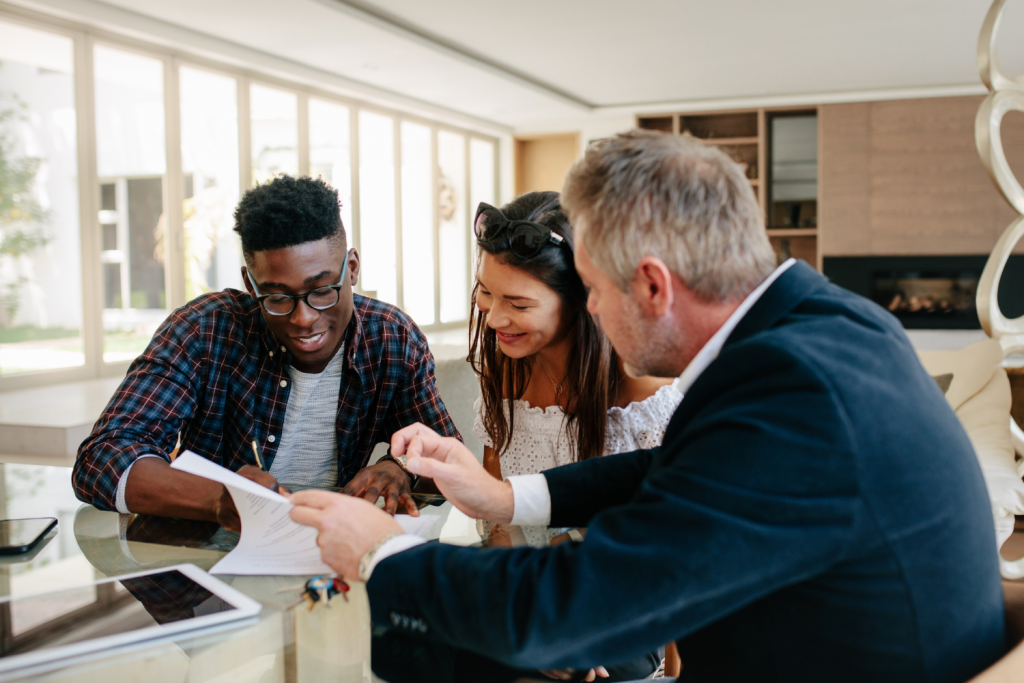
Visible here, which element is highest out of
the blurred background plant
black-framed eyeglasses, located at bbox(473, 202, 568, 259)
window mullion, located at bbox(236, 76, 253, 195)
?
window mullion, located at bbox(236, 76, 253, 195)

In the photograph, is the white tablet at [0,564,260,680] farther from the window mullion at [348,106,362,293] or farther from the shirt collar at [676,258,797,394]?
the window mullion at [348,106,362,293]

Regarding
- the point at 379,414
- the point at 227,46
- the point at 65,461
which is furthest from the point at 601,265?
the point at 227,46

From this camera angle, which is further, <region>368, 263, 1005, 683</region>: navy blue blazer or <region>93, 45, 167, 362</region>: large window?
<region>93, 45, 167, 362</region>: large window

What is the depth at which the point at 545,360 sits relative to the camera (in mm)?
1871

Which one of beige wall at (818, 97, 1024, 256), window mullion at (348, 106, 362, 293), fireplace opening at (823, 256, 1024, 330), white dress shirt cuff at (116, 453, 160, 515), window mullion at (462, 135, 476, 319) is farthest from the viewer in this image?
window mullion at (462, 135, 476, 319)

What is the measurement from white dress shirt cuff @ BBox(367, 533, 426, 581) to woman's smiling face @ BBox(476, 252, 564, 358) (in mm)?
784

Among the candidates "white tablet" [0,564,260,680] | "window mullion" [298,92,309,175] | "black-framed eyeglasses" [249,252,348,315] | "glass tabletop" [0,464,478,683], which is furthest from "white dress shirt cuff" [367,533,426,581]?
"window mullion" [298,92,309,175]

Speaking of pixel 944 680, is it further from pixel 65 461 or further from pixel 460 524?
pixel 65 461

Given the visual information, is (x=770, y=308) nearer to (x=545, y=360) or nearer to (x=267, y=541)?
(x=267, y=541)

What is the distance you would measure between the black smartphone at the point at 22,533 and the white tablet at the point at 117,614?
0.76 ft

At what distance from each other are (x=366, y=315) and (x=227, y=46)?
15.4 ft

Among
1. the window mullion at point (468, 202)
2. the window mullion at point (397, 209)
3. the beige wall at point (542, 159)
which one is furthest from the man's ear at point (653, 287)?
the beige wall at point (542, 159)

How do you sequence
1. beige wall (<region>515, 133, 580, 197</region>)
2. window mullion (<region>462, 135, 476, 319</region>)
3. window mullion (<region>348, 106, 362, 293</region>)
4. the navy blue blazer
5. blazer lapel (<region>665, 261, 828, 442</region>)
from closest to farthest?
the navy blue blazer, blazer lapel (<region>665, 261, 828, 442</region>), window mullion (<region>348, 106, 362, 293</region>), window mullion (<region>462, 135, 476, 319</region>), beige wall (<region>515, 133, 580, 197</region>)

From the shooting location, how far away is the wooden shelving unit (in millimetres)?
9086
